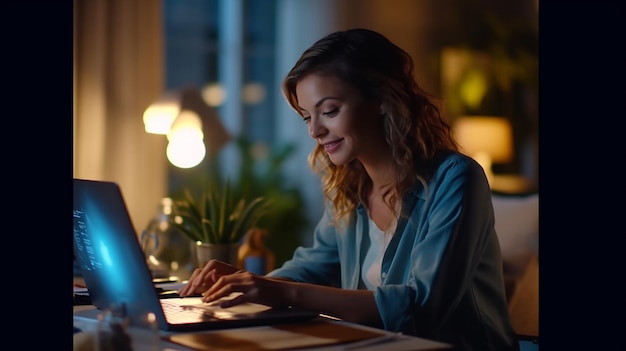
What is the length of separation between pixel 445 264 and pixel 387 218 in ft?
1.06

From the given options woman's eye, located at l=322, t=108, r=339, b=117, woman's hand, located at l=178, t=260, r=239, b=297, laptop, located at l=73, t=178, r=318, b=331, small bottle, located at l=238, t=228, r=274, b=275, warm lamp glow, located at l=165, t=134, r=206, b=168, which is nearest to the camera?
laptop, located at l=73, t=178, r=318, b=331

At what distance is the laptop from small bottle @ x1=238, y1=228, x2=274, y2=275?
2.10ft

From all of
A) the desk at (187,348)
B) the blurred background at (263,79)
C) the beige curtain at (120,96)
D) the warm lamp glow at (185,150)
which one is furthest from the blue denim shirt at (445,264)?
the blurred background at (263,79)

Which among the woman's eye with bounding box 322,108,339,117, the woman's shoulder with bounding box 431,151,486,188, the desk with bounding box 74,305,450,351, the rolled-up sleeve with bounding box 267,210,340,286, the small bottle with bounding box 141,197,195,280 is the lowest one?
the small bottle with bounding box 141,197,195,280

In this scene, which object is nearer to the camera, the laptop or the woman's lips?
the laptop

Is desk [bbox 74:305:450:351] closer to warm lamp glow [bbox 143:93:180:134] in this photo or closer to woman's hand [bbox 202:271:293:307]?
woman's hand [bbox 202:271:293:307]

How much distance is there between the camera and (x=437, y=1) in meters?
6.10

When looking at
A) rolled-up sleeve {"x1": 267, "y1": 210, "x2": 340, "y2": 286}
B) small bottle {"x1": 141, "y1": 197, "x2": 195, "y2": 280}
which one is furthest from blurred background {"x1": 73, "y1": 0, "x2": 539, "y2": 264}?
rolled-up sleeve {"x1": 267, "y1": 210, "x2": 340, "y2": 286}

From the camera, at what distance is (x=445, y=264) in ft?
5.22

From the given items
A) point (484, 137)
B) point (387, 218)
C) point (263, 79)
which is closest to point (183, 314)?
point (387, 218)

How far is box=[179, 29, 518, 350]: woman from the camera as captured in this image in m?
1.56
